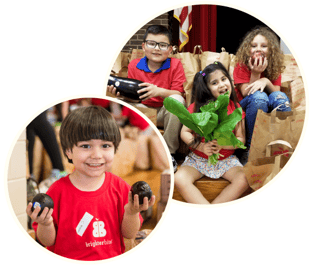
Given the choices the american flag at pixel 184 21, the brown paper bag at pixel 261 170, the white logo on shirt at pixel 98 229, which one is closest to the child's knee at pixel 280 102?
the brown paper bag at pixel 261 170

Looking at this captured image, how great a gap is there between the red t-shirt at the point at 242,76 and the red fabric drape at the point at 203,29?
22 centimetres

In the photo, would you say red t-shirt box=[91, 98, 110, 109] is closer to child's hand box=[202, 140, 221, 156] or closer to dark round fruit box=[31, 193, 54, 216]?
dark round fruit box=[31, 193, 54, 216]

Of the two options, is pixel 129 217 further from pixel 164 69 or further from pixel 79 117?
pixel 164 69

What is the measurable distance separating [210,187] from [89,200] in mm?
917

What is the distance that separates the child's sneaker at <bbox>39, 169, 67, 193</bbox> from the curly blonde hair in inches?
56.0

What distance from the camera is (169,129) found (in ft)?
10.6

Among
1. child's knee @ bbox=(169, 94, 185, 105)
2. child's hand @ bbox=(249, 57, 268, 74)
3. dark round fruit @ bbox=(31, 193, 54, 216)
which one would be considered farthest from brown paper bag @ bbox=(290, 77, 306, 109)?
dark round fruit @ bbox=(31, 193, 54, 216)

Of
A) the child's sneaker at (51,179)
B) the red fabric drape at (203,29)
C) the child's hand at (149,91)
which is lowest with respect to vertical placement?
the child's sneaker at (51,179)

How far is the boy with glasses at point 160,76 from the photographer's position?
3221mm

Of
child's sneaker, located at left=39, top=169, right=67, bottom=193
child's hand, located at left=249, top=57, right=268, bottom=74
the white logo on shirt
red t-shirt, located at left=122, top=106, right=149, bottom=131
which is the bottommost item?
the white logo on shirt

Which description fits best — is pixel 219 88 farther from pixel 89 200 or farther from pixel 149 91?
pixel 89 200

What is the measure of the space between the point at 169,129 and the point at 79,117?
76 cm

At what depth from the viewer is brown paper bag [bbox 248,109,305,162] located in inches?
125

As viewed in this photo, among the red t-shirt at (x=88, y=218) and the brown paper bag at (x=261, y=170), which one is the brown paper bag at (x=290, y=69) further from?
the red t-shirt at (x=88, y=218)
